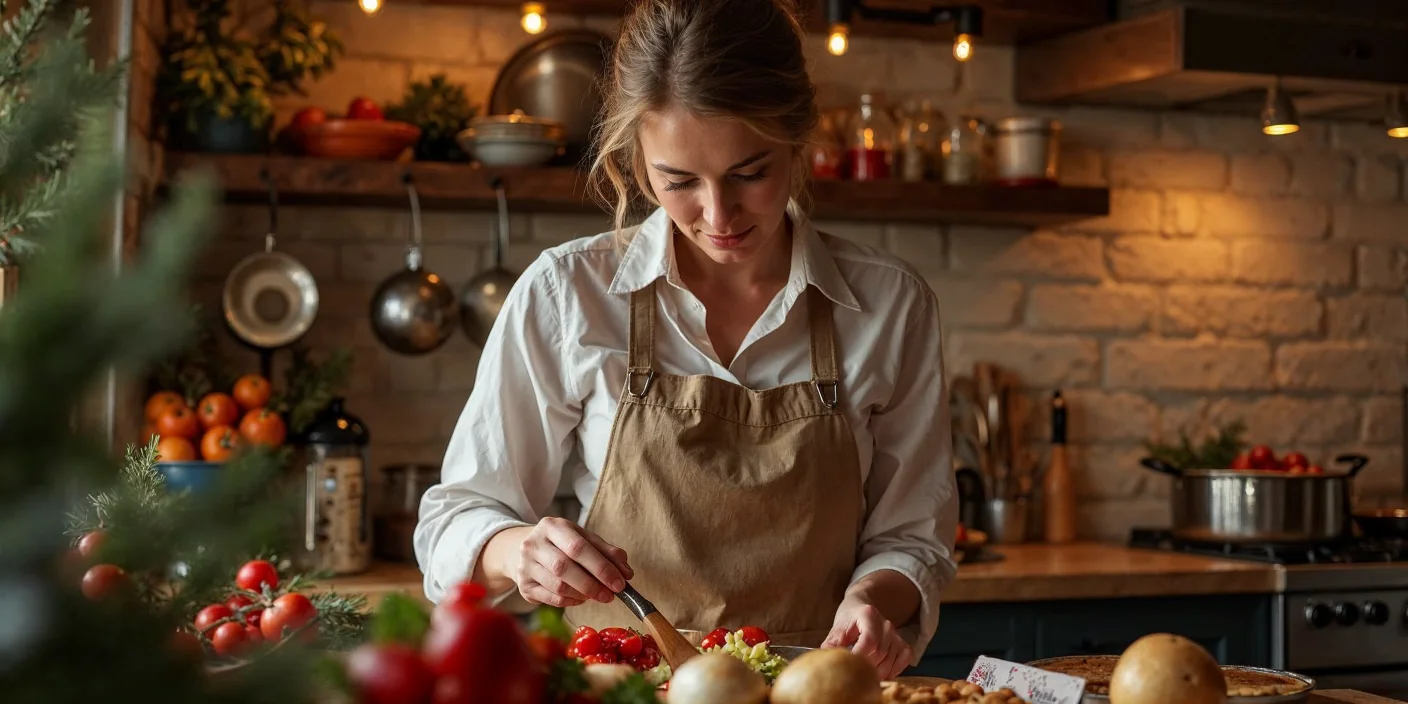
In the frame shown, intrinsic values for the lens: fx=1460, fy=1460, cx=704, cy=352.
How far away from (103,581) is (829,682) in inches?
26.4

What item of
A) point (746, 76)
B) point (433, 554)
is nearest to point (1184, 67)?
point (746, 76)

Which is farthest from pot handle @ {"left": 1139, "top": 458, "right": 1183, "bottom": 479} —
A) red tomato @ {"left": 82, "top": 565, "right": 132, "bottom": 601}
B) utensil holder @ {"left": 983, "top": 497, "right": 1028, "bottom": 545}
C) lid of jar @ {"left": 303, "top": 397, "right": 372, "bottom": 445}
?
red tomato @ {"left": 82, "top": 565, "right": 132, "bottom": 601}

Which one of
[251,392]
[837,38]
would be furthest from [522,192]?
[837,38]

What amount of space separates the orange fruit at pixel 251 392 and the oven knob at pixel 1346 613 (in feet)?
7.76

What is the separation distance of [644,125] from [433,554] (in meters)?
0.63

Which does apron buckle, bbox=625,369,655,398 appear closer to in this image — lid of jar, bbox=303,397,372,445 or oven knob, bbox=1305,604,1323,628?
lid of jar, bbox=303,397,372,445

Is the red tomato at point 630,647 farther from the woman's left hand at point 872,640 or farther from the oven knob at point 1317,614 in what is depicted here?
the oven knob at point 1317,614

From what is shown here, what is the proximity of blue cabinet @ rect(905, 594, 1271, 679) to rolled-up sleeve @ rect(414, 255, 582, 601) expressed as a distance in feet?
3.85

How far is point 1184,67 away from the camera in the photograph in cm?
325

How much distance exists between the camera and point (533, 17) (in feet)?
10.8

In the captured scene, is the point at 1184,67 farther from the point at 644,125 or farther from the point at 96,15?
the point at 96,15

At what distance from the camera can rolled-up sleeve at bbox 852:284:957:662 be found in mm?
1941

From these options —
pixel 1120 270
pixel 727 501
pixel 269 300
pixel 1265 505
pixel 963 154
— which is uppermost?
pixel 963 154

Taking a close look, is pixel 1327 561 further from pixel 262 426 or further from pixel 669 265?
pixel 262 426
